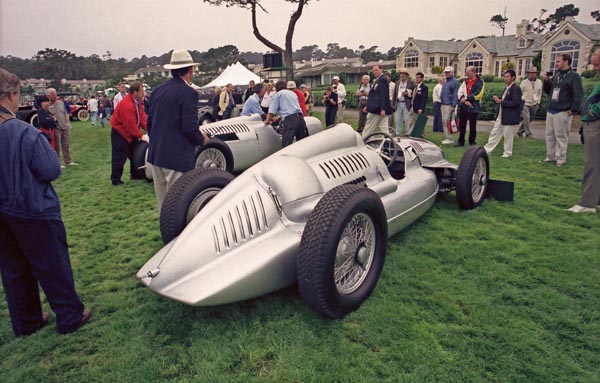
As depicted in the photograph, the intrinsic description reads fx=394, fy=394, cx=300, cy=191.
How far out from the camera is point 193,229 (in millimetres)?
3182

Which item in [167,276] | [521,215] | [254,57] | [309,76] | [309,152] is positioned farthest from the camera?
[254,57]

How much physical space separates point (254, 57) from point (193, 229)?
7632 inches

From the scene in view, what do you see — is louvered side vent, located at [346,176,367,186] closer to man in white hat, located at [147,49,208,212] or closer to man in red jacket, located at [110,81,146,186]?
man in white hat, located at [147,49,208,212]

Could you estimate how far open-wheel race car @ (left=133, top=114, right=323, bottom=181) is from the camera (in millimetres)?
7414

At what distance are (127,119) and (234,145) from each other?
82.0 inches

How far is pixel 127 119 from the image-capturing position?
7504mm

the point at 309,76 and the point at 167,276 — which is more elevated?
the point at 309,76

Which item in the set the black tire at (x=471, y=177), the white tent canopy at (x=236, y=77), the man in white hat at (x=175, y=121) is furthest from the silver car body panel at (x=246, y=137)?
the white tent canopy at (x=236, y=77)

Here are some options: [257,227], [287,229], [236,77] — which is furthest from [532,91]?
[236,77]

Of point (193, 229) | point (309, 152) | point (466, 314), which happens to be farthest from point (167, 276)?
point (466, 314)

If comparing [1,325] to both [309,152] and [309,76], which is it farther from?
[309,76]

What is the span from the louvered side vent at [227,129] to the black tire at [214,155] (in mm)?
780

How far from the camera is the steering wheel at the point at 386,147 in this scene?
197 inches

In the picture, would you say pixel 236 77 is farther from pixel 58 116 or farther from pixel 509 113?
pixel 509 113
